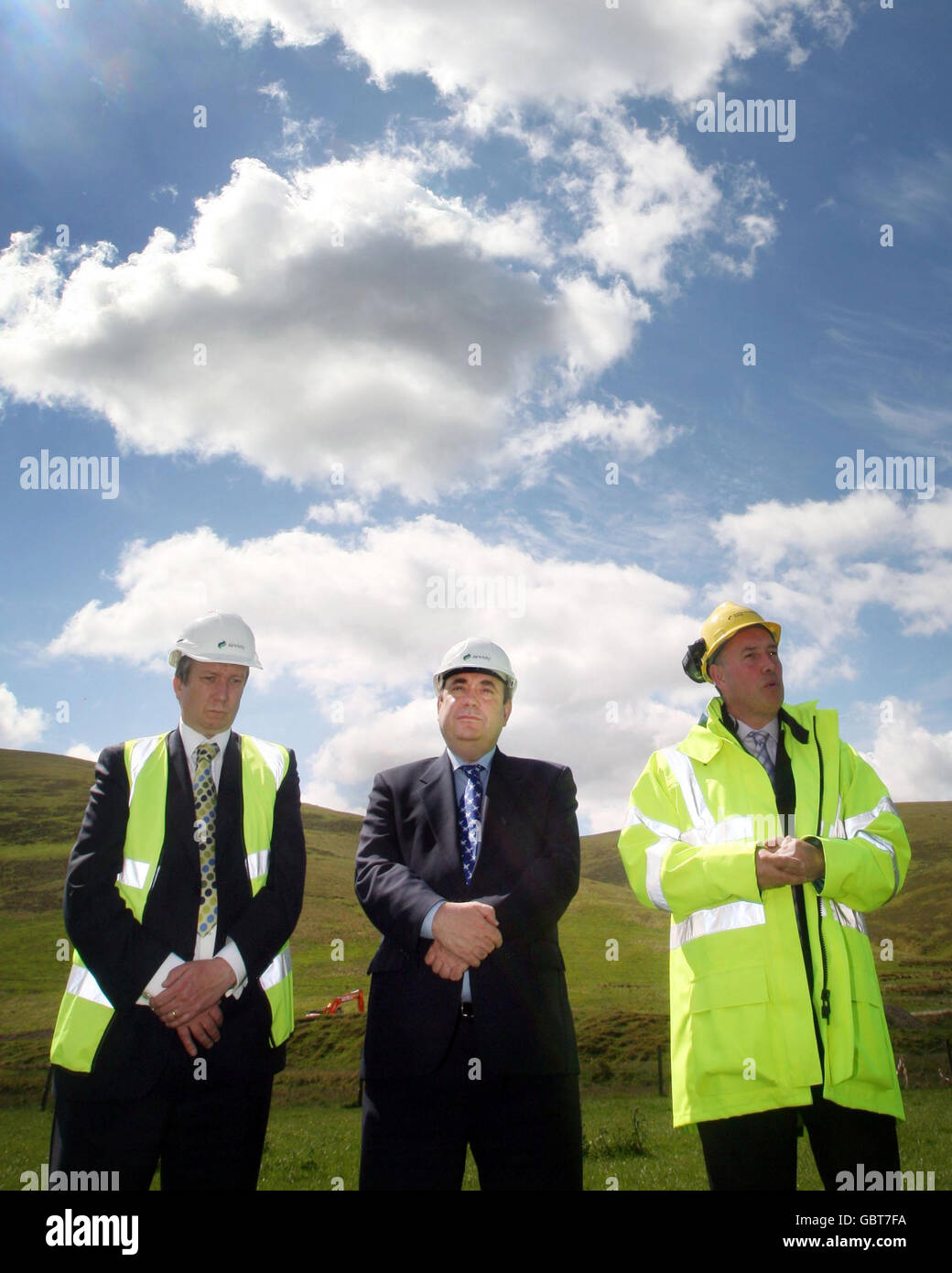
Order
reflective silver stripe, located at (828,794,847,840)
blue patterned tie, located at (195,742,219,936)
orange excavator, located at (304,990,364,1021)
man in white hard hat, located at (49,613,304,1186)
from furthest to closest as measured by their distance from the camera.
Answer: orange excavator, located at (304,990,364,1021), blue patterned tie, located at (195,742,219,936), reflective silver stripe, located at (828,794,847,840), man in white hard hat, located at (49,613,304,1186)

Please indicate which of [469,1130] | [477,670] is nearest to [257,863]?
[477,670]

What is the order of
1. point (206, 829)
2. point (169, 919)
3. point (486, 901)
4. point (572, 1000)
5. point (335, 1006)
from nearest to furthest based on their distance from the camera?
point (486, 901) < point (169, 919) < point (206, 829) < point (335, 1006) < point (572, 1000)

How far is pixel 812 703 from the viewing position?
17.0ft

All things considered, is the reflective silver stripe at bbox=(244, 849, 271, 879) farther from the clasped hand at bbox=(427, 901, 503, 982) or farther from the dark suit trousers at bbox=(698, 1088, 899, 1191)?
the dark suit trousers at bbox=(698, 1088, 899, 1191)

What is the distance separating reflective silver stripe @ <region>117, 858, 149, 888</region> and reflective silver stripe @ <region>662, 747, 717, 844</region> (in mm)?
2910

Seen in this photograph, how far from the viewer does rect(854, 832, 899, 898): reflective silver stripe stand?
460 cm

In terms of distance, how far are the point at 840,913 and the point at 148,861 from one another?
3.61 metres

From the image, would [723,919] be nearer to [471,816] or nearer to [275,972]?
[471,816]

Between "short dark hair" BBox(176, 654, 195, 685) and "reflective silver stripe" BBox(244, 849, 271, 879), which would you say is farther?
"short dark hair" BBox(176, 654, 195, 685)

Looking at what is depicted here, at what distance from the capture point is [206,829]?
5020 mm

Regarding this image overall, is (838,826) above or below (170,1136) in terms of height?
above

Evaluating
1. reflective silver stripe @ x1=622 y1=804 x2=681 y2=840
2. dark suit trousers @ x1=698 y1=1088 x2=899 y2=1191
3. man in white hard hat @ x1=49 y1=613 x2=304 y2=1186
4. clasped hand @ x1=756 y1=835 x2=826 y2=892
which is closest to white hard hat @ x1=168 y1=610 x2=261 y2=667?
man in white hard hat @ x1=49 y1=613 x2=304 y2=1186
